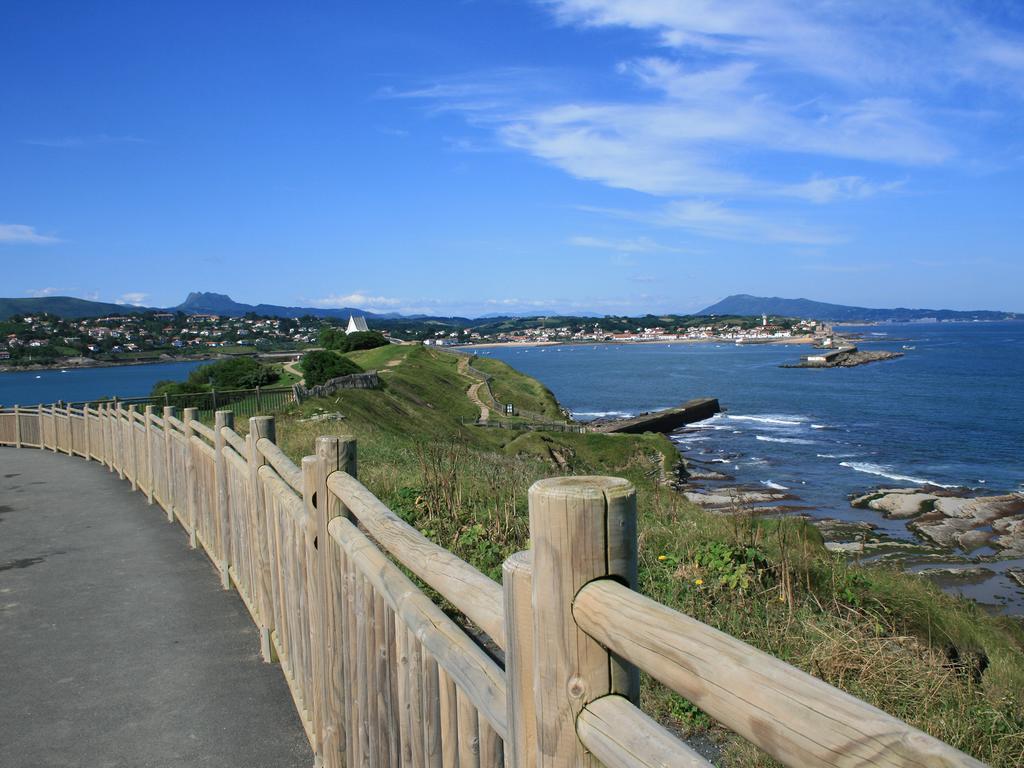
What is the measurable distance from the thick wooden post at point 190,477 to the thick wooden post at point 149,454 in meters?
2.97

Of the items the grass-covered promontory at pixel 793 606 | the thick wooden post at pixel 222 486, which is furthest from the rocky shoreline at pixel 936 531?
the thick wooden post at pixel 222 486

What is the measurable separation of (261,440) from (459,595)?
4105 mm

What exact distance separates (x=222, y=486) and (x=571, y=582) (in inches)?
281

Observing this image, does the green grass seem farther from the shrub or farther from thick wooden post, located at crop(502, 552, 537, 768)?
thick wooden post, located at crop(502, 552, 537, 768)

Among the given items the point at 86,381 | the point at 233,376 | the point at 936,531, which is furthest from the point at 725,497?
the point at 86,381

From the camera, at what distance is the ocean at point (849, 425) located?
38938 mm

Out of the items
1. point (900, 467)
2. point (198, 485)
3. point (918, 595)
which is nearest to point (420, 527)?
point (198, 485)

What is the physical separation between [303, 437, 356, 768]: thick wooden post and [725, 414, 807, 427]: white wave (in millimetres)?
61824

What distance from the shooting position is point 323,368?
43.8m

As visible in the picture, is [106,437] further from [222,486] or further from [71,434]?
[222,486]

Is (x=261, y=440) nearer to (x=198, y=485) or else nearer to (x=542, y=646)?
(x=198, y=485)

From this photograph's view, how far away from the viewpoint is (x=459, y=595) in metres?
2.58

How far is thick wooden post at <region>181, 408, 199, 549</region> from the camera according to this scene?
10.2 m

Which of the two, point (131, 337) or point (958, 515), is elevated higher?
point (131, 337)
